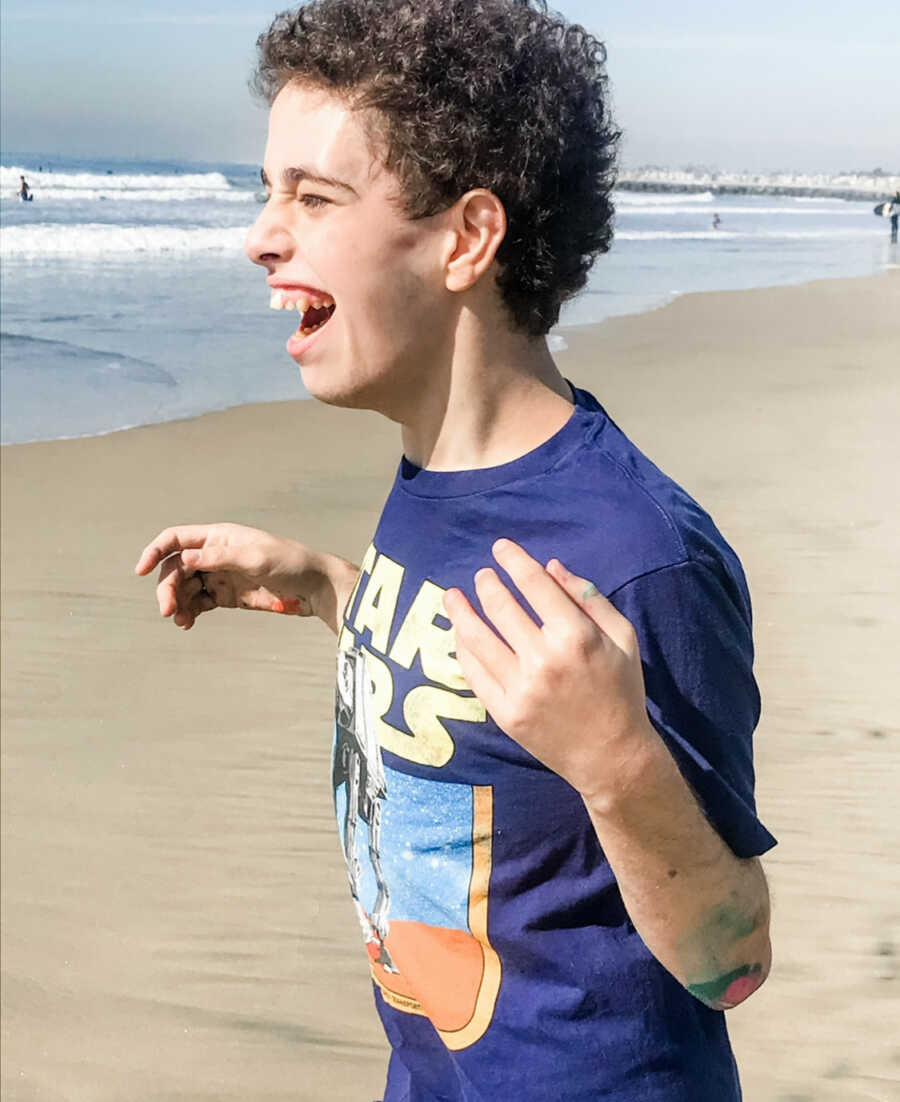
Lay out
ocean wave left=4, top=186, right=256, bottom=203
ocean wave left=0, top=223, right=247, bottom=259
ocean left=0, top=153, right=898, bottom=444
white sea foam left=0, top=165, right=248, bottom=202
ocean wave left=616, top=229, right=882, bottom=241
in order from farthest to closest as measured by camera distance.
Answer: white sea foam left=0, top=165, right=248, bottom=202
ocean wave left=4, top=186, right=256, bottom=203
ocean wave left=616, top=229, right=882, bottom=241
ocean wave left=0, top=223, right=247, bottom=259
ocean left=0, top=153, right=898, bottom=444

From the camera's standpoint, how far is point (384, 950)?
5.18 feet

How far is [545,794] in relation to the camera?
4.47ft

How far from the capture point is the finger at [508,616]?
1.05 metres

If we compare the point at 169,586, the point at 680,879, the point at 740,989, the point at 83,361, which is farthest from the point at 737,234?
the point at 680,879

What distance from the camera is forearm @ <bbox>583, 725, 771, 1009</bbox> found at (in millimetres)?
1114

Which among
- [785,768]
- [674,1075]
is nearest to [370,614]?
[674,1075]

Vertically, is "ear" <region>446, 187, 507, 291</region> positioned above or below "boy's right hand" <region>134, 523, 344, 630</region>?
above

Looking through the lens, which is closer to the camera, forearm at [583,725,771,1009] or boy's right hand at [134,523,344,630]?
forearm at [583,725,771,1009]

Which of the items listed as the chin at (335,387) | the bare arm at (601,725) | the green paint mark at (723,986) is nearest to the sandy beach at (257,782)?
the green paint mark at (723,986)

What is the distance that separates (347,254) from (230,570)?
705mm

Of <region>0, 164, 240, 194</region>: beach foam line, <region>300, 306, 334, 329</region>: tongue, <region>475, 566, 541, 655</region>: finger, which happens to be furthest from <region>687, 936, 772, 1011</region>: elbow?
<region>0, 164, 240, 194</region>: beach foam line

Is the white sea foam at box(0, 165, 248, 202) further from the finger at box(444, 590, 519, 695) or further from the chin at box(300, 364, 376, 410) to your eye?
the finger at box(444, 590, 519, 695)

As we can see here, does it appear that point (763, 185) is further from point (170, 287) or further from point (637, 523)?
point (637, 523)

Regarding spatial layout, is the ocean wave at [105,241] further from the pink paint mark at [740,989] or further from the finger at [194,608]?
the pink paint mark at [740,989]
